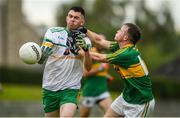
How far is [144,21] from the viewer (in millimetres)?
66062

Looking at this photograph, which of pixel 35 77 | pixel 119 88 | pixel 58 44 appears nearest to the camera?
pixel 58 44

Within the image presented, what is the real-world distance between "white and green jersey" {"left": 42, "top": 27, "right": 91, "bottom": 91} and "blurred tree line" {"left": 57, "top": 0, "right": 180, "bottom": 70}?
52.5m

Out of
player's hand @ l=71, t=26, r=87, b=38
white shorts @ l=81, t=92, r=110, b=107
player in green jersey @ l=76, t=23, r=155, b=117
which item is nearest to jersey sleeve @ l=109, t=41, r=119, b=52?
player in green jersey @ l=76, t=23, r=155, b=117

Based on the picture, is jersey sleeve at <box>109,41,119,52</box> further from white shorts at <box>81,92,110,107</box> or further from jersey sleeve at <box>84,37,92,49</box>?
white shorts at <box>81,92,110,107</box>

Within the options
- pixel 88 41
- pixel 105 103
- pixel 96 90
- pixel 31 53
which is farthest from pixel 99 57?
pixel 96 90

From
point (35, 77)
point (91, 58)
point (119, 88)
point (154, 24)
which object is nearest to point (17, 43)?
point (154, 24)

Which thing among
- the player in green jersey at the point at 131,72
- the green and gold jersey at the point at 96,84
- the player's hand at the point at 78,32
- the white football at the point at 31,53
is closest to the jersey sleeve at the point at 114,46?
the player in green jersey at the point at 131,72

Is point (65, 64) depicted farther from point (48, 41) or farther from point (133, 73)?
point (133, 73)

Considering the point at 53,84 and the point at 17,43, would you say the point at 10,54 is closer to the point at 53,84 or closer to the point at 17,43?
the point at 17,43

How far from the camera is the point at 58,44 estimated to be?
33.4 ft

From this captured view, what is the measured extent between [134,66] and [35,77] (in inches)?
1235

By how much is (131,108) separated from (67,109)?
107 centimetres

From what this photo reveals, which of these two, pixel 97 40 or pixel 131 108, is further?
pixel 97 40

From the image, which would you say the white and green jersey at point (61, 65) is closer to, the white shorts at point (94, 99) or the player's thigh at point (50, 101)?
the player's thigh at point (50, 101)
